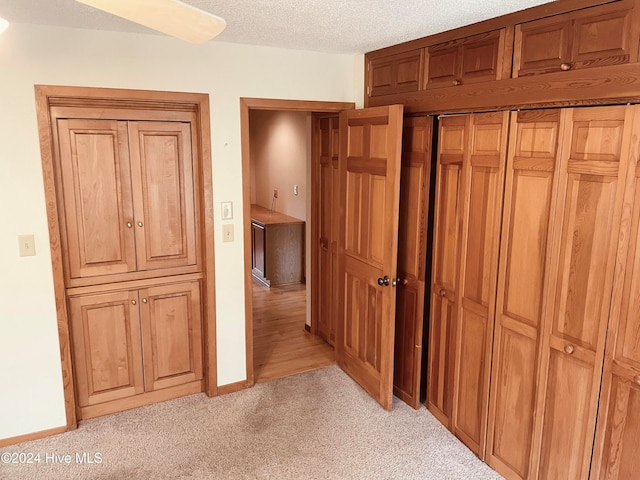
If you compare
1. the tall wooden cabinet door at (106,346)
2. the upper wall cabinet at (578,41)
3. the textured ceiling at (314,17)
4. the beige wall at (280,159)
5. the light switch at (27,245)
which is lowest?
the tall wooden cabinet door at (106,346)

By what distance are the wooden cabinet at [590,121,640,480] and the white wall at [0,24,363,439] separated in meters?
2.18

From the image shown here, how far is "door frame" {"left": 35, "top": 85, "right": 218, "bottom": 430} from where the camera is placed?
2598 mm

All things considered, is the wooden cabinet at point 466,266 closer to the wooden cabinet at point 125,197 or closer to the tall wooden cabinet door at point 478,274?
the tall wooden cabinet door at point 478,274

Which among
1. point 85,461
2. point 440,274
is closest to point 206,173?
point 440,274

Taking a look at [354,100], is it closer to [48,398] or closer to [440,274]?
[440,274]

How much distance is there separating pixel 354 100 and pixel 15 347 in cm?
272

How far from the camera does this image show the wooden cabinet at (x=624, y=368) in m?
1.81

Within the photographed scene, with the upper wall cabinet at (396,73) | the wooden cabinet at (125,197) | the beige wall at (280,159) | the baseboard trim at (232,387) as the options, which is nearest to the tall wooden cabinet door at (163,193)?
the wooden cabinet at (125,197)

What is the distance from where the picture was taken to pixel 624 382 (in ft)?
6.16

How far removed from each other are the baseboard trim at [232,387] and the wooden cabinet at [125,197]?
90 centimetres

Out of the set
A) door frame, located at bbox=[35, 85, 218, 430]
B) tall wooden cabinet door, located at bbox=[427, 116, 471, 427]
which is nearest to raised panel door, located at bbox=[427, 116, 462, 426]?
tall wooden cabinet door, located at bbox=[427, 116, 471, 427]

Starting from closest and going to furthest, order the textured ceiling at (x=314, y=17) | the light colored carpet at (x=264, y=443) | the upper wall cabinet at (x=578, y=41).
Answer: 1. the upper wall cabinet at (x=578, y=41)
2. the textured ceiling at (x=314, y=17)
3. the light colored carpet at (x=264, y=443)

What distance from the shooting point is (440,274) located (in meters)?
2.84

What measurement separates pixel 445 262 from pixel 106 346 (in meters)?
2.22
